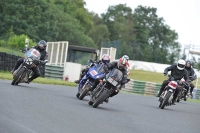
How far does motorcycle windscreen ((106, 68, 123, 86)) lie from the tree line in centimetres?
5412

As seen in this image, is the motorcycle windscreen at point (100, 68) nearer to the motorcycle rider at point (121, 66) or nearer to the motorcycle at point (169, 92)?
the motorcycle rider at point (121, 66)

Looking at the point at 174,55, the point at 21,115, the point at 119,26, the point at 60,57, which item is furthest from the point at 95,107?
the point at 119,26

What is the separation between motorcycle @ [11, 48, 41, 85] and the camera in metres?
20.9

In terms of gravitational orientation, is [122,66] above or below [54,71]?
above

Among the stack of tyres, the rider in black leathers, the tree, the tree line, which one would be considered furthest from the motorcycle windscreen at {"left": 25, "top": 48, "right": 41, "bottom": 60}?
the tree

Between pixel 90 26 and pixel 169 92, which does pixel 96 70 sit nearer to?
pixel 169 92

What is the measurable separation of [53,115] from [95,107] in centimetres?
443

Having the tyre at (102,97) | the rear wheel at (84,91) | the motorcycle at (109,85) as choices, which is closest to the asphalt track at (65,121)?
the tyre at (102,97)

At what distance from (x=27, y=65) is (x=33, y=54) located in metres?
0.47

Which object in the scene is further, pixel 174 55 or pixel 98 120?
pixel 174 55

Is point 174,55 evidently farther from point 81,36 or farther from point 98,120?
point 98,120

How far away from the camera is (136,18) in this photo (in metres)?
140

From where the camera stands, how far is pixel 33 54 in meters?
21.2

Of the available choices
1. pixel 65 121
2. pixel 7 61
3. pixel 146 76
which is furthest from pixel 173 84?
pixel 146 76
